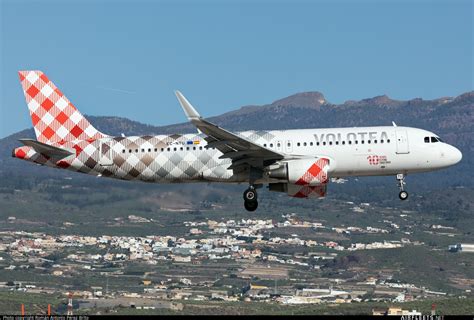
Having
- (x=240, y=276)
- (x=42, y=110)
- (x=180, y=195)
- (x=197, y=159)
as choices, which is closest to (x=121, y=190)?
(x=180, y=195)

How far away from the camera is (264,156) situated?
239ft

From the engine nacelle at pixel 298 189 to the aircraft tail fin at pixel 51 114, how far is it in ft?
41.4

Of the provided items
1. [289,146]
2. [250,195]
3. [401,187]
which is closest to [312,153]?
[289,146]

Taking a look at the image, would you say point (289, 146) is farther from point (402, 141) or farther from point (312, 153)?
point (402, 141)

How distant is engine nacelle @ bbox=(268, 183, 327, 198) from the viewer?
249ft

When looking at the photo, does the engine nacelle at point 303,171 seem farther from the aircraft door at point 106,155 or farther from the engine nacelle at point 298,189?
the aircraft door at point 106,155

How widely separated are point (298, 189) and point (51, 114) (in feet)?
62.0

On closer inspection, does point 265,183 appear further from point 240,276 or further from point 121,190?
point 240,276

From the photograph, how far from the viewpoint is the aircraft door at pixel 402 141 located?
243 ft

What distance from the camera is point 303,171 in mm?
72500

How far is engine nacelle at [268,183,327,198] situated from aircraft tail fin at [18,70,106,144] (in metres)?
12.6

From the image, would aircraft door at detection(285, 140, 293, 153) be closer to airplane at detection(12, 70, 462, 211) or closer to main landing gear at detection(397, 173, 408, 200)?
airplane at detection(12, 70, 462, 211)

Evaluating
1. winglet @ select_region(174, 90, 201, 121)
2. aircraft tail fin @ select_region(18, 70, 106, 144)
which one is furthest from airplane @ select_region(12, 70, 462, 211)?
winglet @ select_region(174, 90, 201, 121)

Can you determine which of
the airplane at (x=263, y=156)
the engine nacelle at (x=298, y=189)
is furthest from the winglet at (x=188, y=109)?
the engine nacelle at (x=298, y=189)
